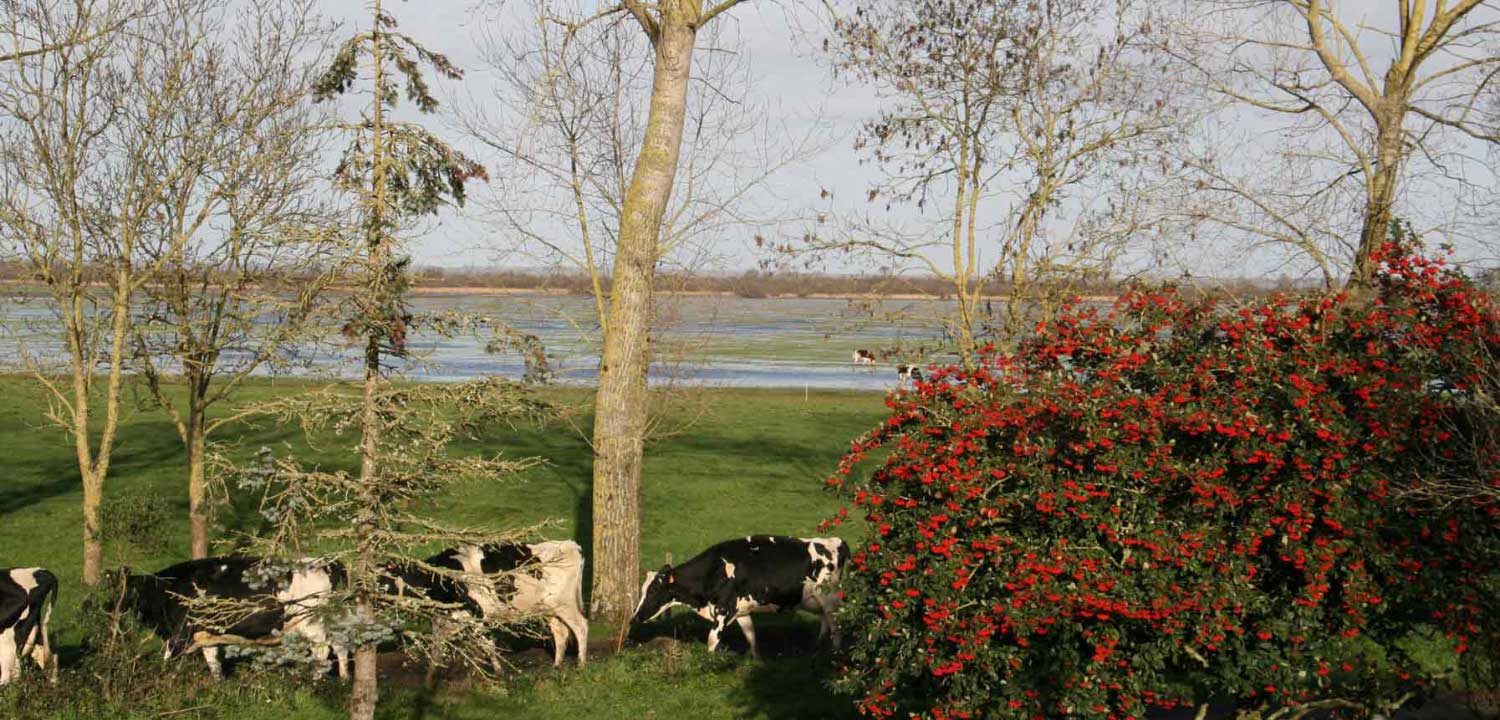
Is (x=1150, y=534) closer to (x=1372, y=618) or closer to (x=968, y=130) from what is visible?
(x=1372, y=618)

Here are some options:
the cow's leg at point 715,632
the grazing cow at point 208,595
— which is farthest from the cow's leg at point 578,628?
the grazing cow at point 208,595

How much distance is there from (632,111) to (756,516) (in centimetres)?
921

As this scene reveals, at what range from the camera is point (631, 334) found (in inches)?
665

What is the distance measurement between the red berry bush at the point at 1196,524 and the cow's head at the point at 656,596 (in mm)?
6609

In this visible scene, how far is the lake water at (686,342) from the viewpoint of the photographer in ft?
57.6

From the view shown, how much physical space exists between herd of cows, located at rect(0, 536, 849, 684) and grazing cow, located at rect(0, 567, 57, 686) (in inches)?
0.5

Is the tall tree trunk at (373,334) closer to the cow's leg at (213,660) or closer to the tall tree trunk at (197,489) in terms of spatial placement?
the cow's leg at (213,660)

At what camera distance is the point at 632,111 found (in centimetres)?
2108

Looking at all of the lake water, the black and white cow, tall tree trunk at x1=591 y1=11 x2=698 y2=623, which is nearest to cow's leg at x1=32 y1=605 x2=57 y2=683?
the lake water

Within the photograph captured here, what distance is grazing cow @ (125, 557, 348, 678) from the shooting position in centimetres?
1437

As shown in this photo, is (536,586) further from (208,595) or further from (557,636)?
(208,595)

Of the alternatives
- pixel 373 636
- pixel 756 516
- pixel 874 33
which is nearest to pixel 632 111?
pixel 874 33

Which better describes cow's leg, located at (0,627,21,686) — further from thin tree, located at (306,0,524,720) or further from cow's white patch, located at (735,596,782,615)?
cow's white patch, located at (735,596,782,615)

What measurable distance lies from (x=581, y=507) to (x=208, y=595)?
11.8 m
